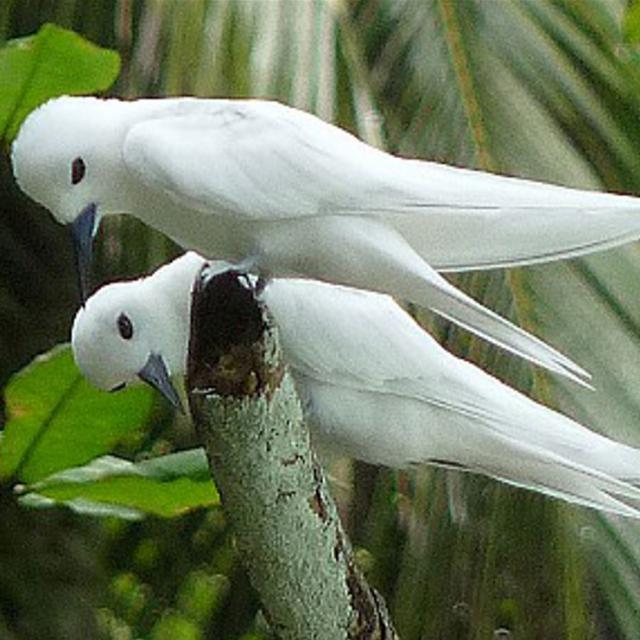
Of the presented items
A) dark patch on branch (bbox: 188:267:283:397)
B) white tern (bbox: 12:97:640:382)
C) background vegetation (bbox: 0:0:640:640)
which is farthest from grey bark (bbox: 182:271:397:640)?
background vegetation (bbox: 0:0:640:640)

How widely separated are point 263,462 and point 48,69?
555 mm

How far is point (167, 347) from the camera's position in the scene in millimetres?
1489

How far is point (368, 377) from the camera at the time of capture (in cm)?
153

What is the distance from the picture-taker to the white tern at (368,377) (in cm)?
145

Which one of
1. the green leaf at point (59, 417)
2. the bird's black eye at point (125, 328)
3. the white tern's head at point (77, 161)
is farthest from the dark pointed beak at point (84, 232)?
the green leaf at point (59, 417)

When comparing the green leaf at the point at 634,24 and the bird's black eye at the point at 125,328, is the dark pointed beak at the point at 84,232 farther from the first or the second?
the green leaf at the point at 634,24

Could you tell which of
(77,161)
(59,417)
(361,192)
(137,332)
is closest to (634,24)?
(361,192)

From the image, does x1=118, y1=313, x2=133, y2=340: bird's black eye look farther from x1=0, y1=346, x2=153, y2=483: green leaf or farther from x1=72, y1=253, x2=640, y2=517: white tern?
x1=0, y1=346, x2=153, y2=483: green leaf

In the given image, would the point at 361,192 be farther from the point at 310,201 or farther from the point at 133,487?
the point at 133,487

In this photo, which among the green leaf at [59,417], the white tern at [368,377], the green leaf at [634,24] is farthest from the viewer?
the green leaf at [59,417]

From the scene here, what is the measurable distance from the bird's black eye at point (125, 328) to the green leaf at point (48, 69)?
21 centimetres

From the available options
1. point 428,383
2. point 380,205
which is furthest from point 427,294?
point 428,383

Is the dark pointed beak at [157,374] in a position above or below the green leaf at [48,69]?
below

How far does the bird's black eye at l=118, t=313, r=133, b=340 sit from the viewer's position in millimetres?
1469
